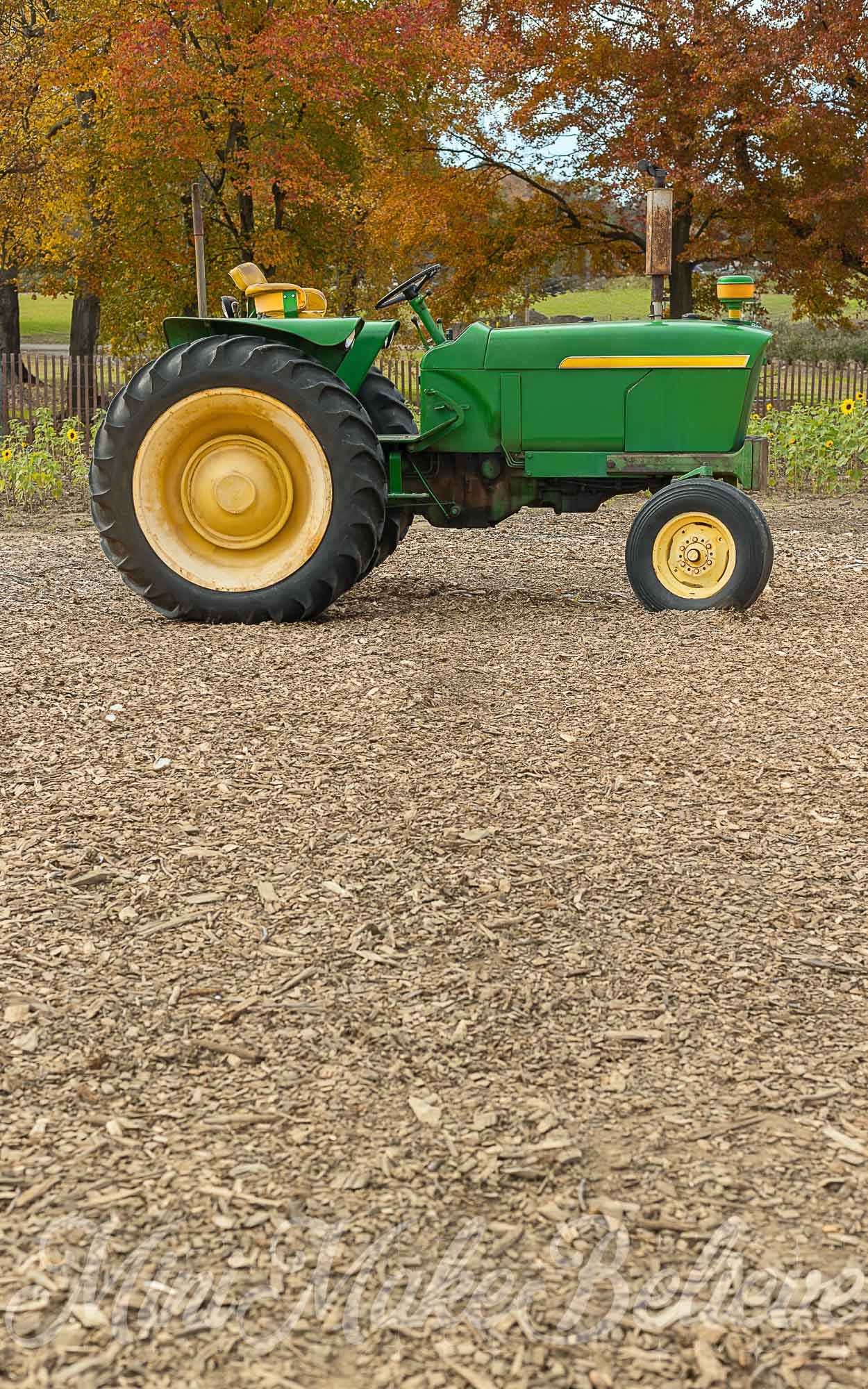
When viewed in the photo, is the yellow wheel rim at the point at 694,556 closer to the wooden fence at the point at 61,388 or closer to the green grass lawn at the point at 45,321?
the wooden fence at the point at 61,388

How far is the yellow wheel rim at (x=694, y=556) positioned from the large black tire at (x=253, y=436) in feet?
4.31

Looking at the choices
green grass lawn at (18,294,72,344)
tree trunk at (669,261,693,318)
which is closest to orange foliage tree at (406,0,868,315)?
tree trunk at (669,261,693,318)

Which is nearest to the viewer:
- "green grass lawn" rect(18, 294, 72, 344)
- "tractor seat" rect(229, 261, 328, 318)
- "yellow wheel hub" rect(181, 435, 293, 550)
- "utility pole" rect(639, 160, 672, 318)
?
"yellow wheel hub" rect(181, 435, 293, 550)

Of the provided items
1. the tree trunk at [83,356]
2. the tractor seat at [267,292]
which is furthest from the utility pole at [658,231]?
the tree trunk at [83,356]

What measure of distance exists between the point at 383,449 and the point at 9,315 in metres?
17.0

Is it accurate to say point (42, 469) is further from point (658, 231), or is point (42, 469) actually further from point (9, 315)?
point (9, 315)

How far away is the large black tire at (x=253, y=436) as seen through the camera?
625 centimetres

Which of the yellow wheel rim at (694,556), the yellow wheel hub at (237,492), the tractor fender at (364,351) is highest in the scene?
the tractor fender at (364,351)

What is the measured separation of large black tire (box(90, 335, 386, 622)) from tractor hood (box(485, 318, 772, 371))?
853mm

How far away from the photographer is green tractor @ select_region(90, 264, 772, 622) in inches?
248

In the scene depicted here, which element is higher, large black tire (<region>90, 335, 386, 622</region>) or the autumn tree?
the autumn tree

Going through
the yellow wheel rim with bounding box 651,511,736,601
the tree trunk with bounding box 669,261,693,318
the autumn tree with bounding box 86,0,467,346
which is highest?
the autumn tree with bounding box 86,0,467,346

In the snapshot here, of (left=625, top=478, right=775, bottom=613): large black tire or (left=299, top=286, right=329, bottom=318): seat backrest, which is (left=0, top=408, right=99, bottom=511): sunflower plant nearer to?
(left=299, top=286, right=329, bottom=318): seat backrest

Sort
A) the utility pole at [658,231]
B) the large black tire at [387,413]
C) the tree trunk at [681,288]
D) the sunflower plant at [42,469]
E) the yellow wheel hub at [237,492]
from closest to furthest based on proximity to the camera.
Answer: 1. the yellow wheel hub at [237,492]
2. the large black tire at [387,413]
3. the utility pole at [658,231]
4. the sunflower plant at [42,469]
5. the tree trunk at [681,288]
